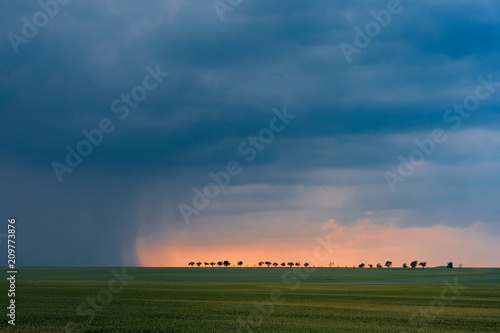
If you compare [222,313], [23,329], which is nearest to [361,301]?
[222,313]

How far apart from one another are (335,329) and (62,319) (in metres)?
20.7

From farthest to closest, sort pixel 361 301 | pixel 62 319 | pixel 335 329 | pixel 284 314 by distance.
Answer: pixel 361 301 < pixel 284 314 < pixel 62 319 < pixel 335 329

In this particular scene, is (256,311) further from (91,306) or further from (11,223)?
(11,223)

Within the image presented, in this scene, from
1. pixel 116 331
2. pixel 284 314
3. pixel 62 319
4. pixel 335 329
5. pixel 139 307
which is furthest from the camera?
pixel 139 307

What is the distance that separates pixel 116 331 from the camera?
103ft

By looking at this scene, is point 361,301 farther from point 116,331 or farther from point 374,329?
point 116,331

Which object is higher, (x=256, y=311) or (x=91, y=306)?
(x=91, y=306)

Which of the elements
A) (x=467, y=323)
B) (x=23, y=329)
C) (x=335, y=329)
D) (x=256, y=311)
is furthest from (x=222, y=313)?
(x=467, y=323)

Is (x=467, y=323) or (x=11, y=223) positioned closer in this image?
(x=11, y=223)

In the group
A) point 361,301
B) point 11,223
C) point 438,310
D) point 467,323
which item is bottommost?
point 467,323

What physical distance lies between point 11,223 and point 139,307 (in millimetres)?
16282

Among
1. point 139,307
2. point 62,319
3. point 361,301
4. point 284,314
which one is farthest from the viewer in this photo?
point 361,301

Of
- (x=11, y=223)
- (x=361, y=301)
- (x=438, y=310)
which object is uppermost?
(x=11, y=223)

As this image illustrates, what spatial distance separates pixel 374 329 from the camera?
33781mm
